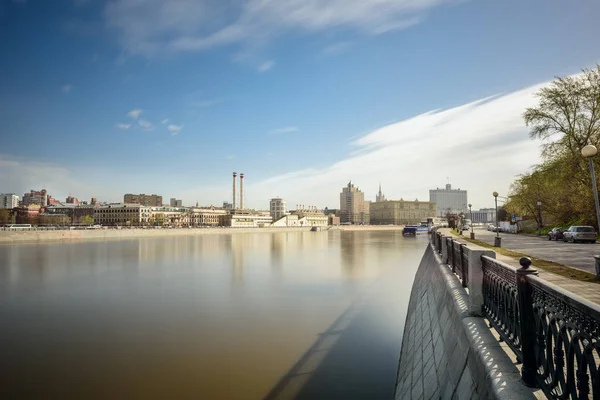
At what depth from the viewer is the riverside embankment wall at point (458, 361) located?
150 inches

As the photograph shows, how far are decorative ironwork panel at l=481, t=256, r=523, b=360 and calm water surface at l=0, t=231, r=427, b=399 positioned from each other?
5215 mm

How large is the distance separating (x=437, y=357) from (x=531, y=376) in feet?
12.1

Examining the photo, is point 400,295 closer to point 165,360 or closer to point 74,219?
point 165,360

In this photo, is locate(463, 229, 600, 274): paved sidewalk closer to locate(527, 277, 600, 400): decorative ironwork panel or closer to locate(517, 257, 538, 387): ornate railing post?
locate(517, 257, 538, 387): ornate railing post

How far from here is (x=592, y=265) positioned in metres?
14.8

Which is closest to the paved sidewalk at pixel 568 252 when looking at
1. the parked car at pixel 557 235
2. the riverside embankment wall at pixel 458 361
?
the parked car at pixel 557 235

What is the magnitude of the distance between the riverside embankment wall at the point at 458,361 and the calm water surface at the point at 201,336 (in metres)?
2.14

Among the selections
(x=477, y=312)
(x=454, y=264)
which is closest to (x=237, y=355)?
(x=454, y=264)

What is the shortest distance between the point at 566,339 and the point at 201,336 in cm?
1338

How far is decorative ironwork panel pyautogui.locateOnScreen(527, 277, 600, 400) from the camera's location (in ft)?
8.66

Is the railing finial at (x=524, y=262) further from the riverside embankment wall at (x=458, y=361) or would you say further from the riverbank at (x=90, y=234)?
the riverbank at (x=90, y=234)

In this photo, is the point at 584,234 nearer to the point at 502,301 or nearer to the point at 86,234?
the point at 502,301

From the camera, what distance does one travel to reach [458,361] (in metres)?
5.37

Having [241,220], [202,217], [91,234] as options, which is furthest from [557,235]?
[202,217]
